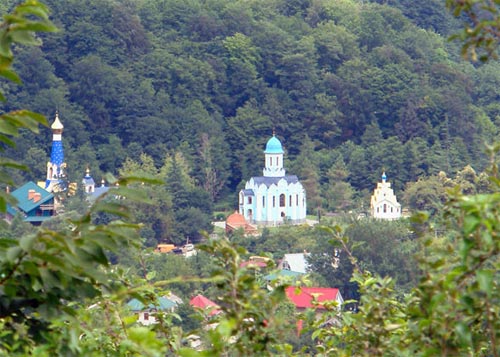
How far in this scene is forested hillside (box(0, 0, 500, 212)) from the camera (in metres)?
44.3

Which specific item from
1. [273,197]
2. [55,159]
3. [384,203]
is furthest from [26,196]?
[384,203]

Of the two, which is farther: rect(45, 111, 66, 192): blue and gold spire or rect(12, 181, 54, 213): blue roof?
rect(45, 111, 66, 192): blue and gold spire

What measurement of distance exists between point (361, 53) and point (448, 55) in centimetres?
455

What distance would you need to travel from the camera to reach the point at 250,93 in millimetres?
49594

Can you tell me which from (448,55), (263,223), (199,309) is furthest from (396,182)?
(199,309)

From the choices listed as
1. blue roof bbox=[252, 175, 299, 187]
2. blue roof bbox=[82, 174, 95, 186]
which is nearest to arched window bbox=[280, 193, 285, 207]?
blue roof bbox=[252, 175, 299, 187]

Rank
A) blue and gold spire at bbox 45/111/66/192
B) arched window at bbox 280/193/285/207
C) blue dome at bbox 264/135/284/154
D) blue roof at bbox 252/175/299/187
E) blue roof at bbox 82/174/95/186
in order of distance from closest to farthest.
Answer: blue roof at bbox 82/174/95/186
blue and gold spire at bbox 45/111/66/192
arched window at bbox 280/193/285/207
blue roof at bbox 252/175/299/187
blue dome at bbox 264/135/284/154

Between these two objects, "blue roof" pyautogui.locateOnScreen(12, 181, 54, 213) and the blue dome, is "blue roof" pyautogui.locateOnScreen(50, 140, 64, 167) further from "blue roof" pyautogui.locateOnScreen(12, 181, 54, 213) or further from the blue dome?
the blue dome

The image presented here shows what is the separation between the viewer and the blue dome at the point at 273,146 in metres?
42.4

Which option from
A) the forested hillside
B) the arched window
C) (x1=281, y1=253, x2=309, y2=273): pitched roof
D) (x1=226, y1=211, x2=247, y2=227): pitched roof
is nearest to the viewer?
(x1=281, y1=253, x2=309, y2=273): pitched roof

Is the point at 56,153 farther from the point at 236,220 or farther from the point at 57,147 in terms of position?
the point at 236,220

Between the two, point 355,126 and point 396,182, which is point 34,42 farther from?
point 355,126

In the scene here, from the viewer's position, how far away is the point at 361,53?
51.9 meters

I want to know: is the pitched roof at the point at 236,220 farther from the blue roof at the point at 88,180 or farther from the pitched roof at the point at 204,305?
the pitched roof at the point at 204,305
